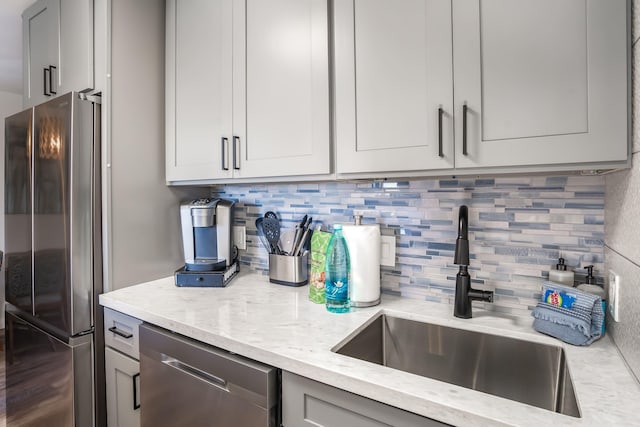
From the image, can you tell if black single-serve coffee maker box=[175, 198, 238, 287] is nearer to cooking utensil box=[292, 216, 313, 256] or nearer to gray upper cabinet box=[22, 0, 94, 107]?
cooking utensil box=[292, 216, 313, 256]

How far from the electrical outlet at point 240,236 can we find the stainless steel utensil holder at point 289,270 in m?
0.30

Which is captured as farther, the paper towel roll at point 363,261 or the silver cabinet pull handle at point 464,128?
the paper towel roll at point 363,261

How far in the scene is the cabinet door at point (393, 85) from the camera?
0.99 m

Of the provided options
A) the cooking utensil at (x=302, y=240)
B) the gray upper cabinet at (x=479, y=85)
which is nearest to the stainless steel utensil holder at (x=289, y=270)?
the cooking utensil at (x=302, y=240)

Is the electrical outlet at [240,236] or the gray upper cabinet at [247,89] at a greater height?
the gray upper cabinet at [247,89]

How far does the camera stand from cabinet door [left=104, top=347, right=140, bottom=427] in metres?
1.34

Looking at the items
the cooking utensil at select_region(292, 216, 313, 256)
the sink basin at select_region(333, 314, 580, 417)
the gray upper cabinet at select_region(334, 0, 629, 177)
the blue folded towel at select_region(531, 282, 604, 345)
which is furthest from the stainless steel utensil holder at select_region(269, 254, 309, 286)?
the blue folded towel at select_region(531, 282, 604, 345)

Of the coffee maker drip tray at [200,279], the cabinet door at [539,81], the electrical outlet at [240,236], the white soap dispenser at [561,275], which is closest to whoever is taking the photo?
the cabinet door at [539,81]

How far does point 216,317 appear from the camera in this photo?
46.2 inches

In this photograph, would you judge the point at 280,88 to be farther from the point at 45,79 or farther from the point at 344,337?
the point at 45,79

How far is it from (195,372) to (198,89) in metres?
1.19

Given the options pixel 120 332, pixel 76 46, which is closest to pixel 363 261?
pixel 120 332

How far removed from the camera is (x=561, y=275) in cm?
104

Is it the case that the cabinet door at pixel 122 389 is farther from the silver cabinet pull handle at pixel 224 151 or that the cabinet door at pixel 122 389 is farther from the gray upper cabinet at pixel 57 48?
the gray upper cabinet at pixel 57 48
